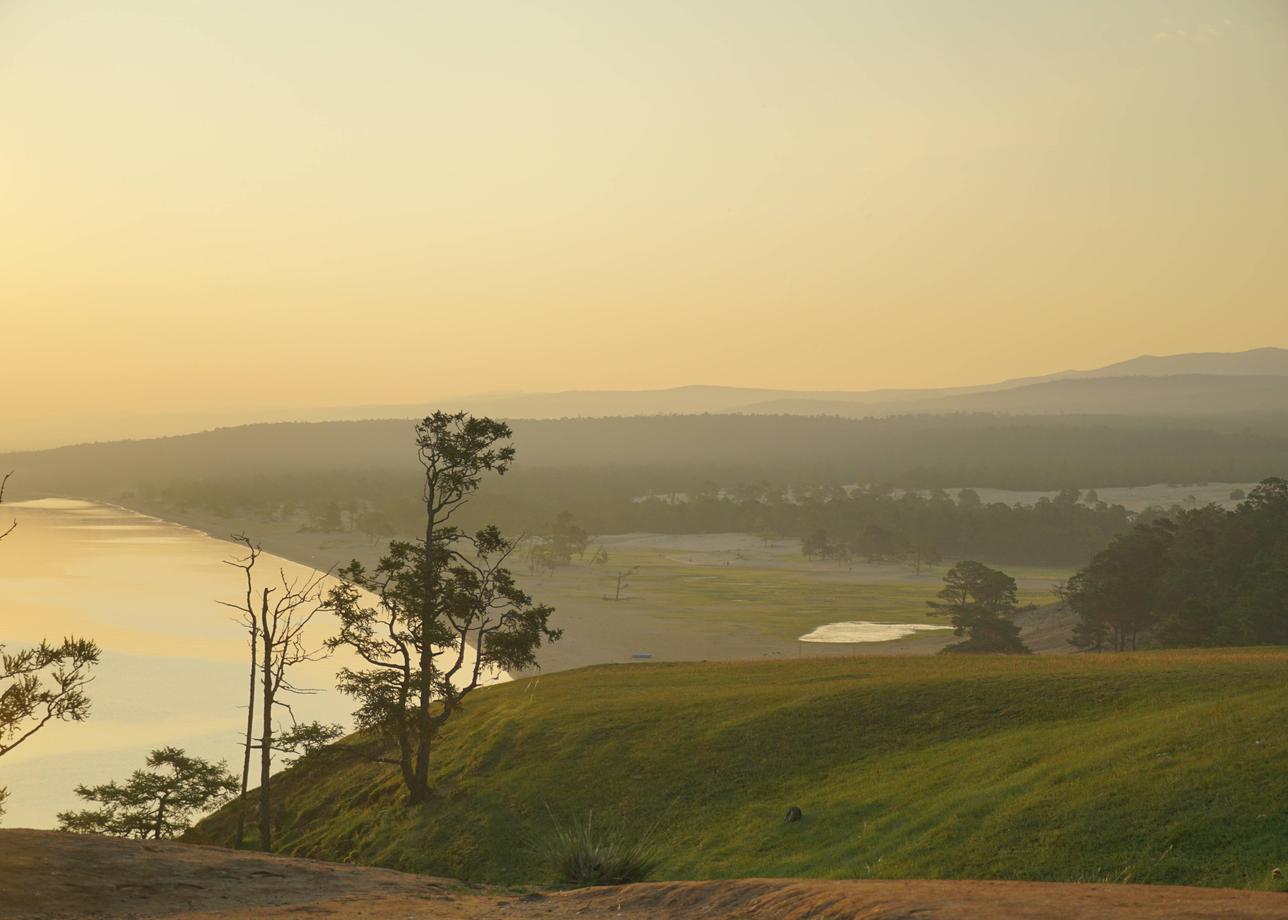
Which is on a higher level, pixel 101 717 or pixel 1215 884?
pixel 1215 884

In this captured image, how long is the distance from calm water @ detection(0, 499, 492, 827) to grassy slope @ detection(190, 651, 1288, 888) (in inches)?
647

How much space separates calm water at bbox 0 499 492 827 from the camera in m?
60.0

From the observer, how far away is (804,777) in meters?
34.9

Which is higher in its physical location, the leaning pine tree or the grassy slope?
the leaning pine tree

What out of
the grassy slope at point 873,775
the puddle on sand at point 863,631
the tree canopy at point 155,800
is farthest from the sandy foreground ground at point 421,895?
the puddle on sand at point 863,631

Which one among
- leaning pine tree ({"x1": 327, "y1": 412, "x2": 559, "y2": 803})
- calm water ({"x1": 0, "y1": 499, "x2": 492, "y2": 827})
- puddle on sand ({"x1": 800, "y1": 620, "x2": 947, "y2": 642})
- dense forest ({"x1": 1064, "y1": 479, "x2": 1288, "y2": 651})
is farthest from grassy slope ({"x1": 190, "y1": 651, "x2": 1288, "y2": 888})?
puddle on sand ({"x1": 800, "y1": 620, "x2": 947, "y2": 642})

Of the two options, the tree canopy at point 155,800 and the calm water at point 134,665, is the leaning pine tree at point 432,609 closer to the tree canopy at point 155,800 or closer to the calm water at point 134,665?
the tree canopy at point 155,800

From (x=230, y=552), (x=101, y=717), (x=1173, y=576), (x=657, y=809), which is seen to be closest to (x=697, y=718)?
(x=657, y=809)

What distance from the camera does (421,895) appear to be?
2305cm

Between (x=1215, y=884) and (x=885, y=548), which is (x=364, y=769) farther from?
(x=885, y=548)

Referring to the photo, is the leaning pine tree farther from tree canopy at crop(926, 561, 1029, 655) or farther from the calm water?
tree canopy at crop(926, 561, 1029, 655)

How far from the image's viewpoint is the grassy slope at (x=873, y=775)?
24.1 metres

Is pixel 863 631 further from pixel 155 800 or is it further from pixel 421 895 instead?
pixel 421 895

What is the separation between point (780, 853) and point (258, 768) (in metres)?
39.2
